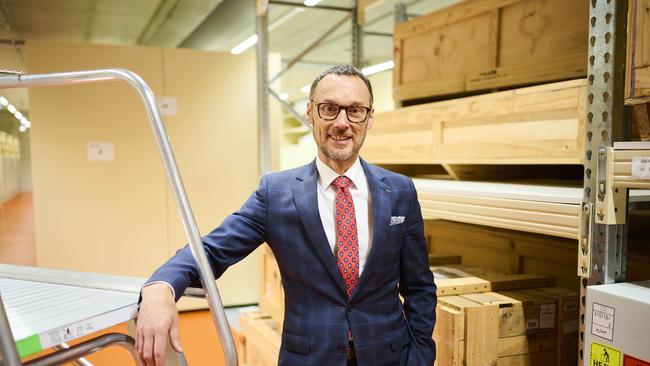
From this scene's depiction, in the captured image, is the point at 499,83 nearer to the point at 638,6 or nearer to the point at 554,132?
the point at 554,132

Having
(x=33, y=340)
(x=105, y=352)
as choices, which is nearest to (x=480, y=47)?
(x=33, y=340)

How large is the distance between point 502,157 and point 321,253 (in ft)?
3.85

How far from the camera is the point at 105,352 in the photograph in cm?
463

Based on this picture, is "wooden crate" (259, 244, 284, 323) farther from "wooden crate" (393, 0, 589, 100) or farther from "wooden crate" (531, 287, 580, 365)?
"wooden crate" (531, 287, 580, 365)

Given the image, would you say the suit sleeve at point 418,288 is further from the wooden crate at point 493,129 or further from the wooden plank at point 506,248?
the wooden plank at point 506,248

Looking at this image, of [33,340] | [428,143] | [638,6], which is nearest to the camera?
[33,340]

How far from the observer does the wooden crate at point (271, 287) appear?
10.7 ft

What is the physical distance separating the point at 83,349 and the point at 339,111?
3.47 ft

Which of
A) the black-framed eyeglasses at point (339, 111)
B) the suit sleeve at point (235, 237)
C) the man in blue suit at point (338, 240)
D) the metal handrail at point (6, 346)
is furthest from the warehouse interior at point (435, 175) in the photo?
the black-framed eyeglasses at point (339, 111)

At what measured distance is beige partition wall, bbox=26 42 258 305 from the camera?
529cm

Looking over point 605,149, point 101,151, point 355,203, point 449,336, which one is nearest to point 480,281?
point 449,336

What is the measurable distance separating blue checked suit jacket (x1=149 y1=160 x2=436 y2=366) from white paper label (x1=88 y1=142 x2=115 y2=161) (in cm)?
405

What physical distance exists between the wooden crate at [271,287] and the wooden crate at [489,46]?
143cm

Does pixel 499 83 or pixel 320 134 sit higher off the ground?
pixel 499 83
